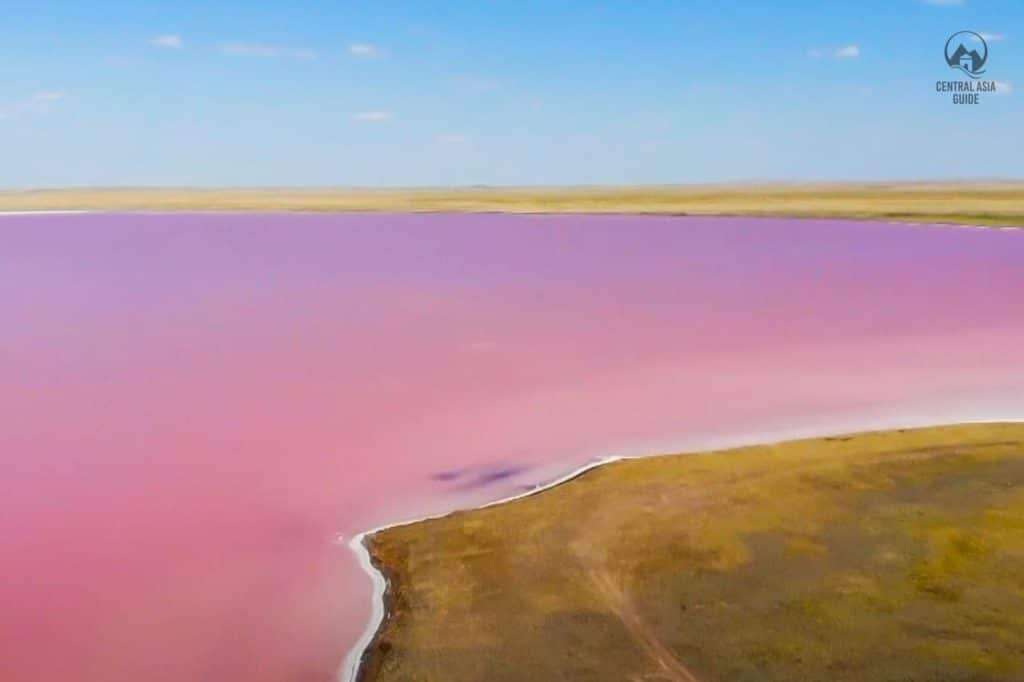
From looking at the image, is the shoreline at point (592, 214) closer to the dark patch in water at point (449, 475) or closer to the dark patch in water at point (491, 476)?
the dark patch in water at point (491, 476)

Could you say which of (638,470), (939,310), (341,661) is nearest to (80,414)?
(638,470)

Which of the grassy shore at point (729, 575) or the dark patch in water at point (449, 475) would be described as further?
the dark patch in water at point (449, 475)

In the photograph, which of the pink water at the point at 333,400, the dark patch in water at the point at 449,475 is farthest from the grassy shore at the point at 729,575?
the dark patch in water at the point at 449,475

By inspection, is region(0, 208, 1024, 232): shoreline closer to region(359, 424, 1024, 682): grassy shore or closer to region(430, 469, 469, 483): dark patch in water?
region(359, 424, 1024, 682): grassy shore

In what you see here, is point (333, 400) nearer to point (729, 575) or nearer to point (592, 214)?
point (729, 575)

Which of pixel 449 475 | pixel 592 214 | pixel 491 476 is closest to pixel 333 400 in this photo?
pixel 449 475
